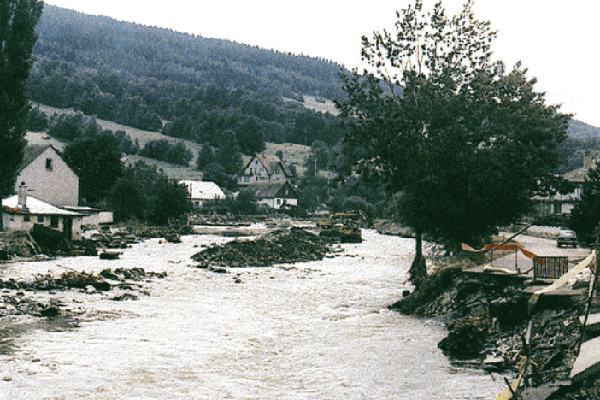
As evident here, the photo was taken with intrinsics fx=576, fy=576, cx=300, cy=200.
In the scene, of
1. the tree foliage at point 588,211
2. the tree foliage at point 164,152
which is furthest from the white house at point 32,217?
the tree foliage at point 164,152

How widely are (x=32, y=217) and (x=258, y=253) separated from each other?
16704 millimetres

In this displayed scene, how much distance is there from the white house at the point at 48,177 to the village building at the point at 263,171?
79.1 m

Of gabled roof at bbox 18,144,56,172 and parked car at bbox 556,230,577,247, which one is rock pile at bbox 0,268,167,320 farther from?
gabled roof at bbox 18,144,56,172

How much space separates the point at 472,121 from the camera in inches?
1147

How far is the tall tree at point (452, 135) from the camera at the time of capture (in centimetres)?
2662

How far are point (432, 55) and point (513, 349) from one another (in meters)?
22.1

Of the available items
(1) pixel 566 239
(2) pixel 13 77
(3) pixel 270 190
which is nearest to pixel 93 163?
(2) pixel 13 77

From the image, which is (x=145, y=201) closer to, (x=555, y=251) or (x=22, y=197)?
(x=22, y=197)

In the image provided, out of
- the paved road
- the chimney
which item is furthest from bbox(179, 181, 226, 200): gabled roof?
the paved road

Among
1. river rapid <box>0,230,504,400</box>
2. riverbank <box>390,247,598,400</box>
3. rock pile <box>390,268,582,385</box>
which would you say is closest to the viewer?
riverbank <box>390,247,598,400</box>

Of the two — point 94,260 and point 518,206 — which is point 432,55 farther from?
point 94,260

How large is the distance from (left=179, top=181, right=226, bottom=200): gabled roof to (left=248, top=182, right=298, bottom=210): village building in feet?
A: 26.1

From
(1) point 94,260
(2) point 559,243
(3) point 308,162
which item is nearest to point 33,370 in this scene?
(1) point 94,260

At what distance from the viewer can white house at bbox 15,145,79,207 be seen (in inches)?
2350
